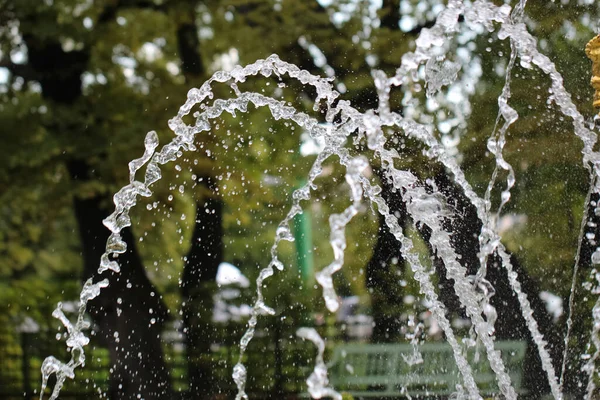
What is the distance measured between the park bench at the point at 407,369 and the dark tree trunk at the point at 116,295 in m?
1.57

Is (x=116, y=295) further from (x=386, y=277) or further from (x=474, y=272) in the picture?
(x=474, y=272)

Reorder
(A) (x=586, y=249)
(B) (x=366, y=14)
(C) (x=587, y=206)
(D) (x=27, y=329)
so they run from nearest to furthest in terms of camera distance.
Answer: (C) (x=587, y=206), (A) (x=586, y=249), (B) (x=366, y=14), (D) (x=27, y=329)

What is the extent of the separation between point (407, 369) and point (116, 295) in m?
2.67

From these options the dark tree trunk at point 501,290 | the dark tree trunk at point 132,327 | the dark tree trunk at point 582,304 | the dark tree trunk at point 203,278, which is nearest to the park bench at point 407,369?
the dark tree trunk at point 501,290

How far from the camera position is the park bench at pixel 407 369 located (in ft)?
16.9

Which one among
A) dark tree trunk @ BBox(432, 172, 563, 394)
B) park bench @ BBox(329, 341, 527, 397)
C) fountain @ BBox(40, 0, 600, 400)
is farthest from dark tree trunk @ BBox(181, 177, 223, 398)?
dark tree trunk @ BBox(432, 172, 563, 394)

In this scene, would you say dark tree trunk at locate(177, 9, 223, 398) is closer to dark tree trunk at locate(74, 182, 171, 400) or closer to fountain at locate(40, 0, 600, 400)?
dark tree trunk at locate(74, 182, 171, 400)

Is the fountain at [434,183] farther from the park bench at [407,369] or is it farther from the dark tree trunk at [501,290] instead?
the park bench at [407,369]

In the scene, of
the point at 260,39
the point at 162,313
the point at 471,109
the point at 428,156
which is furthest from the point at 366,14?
the point at 162,313

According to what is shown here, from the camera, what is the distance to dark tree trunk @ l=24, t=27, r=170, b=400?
22.6ft

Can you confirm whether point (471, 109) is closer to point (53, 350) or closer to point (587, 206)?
point (587, 206)

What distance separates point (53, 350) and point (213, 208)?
8.03 feet

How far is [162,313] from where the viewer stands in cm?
721

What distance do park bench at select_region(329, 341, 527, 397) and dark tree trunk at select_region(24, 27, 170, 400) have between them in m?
1.57
